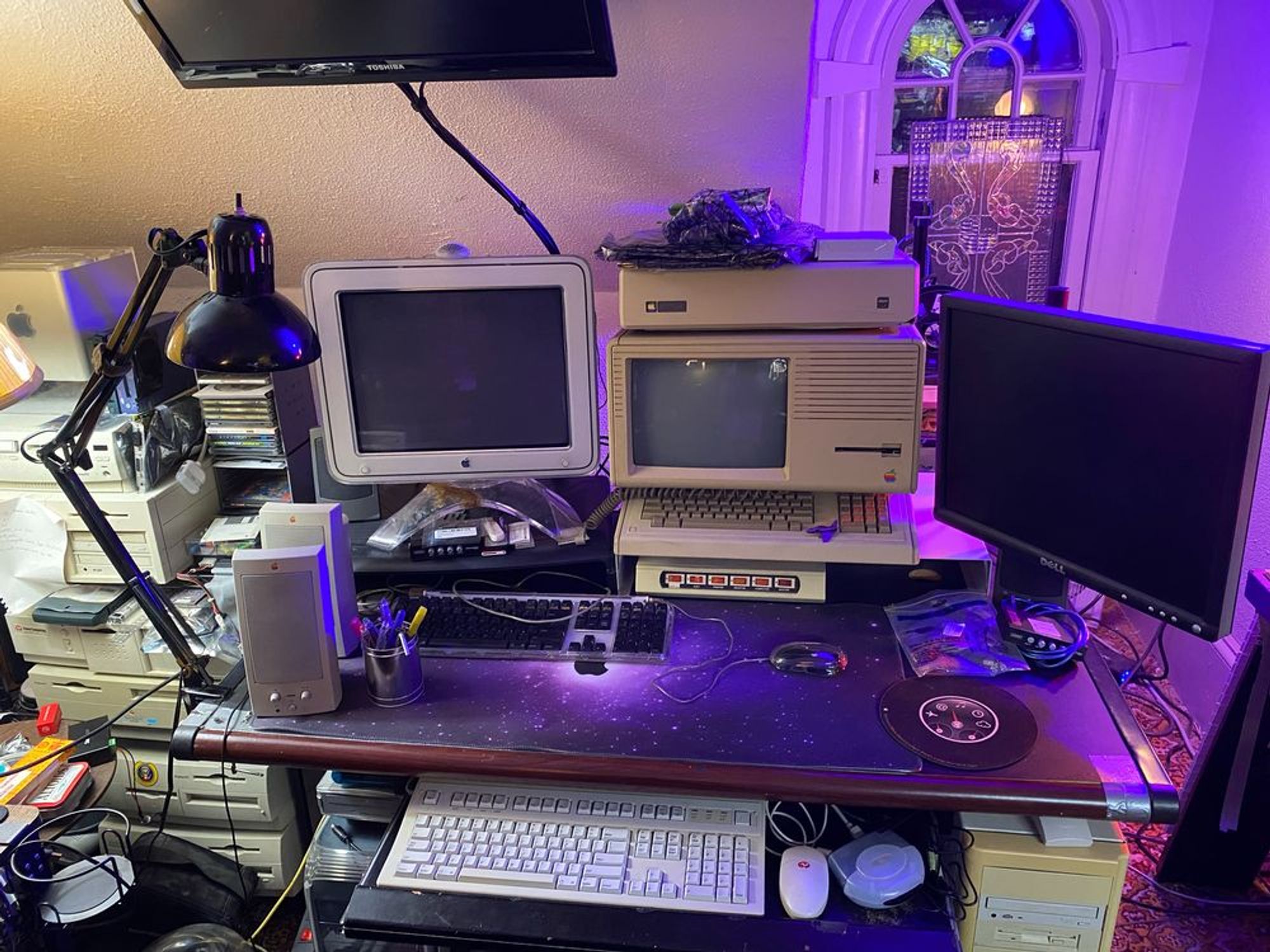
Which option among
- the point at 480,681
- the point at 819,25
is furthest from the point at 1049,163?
the point at 480,681

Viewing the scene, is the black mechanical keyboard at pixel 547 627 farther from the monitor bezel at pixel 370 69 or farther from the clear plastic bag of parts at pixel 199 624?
the monitor bezel at pixel 370 69

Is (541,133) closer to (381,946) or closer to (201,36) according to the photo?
(201,36)

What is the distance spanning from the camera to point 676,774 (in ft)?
4.30

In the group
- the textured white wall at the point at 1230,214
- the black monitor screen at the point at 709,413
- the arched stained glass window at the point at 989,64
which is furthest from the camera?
the arched stained glass window at the point at 989,64

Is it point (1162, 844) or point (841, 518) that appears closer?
point (841, 518)

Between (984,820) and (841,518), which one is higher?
(841,518)

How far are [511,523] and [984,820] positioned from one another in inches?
36.5

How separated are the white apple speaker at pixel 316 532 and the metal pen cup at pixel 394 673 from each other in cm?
10

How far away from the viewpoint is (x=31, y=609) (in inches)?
75.3

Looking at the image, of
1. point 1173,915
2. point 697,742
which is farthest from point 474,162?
point 1173,915

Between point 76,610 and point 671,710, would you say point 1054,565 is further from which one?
point 76,610

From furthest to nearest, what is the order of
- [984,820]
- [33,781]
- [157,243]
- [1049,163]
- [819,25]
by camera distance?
[1049,163]
[819,25]
[33,781]
[157,243]
[984,820]

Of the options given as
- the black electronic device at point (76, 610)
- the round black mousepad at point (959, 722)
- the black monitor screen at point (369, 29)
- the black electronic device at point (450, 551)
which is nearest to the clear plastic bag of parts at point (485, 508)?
the black electronic device at point (450, 551)

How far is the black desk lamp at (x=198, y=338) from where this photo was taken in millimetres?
1339
